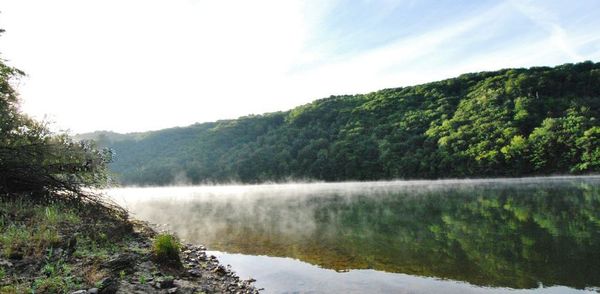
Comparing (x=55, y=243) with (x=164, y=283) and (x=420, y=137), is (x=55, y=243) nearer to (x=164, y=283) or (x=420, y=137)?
(x=164, y=283)

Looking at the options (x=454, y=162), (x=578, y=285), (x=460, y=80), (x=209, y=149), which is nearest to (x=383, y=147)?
(x=454, y=162)

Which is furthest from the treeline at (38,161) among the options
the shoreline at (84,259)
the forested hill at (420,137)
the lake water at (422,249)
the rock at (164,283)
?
the forested hill at (420,137)

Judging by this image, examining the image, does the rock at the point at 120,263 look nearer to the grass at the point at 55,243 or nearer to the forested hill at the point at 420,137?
the grass at the point at 55,243

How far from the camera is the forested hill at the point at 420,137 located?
8306 cm

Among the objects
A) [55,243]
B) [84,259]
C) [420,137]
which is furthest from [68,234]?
[420,137]

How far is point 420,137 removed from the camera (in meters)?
110

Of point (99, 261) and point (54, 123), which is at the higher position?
point (54, 123)

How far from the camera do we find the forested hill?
273 feet

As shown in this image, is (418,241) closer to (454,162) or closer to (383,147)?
(454,162)

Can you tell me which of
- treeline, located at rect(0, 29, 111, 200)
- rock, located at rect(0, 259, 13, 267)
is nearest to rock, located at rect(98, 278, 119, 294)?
rock, located at rect(0, 259, 13, 267)

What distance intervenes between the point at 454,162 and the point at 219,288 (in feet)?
291

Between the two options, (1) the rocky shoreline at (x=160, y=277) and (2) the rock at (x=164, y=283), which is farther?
(2) the rock at (x=164, y=283)

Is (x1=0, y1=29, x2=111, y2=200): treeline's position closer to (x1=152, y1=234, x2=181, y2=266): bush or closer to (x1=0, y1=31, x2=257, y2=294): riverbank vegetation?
(x1=0, y1=31, x2=257, y2=294): riverbank vegetation

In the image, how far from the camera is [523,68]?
435 feet
